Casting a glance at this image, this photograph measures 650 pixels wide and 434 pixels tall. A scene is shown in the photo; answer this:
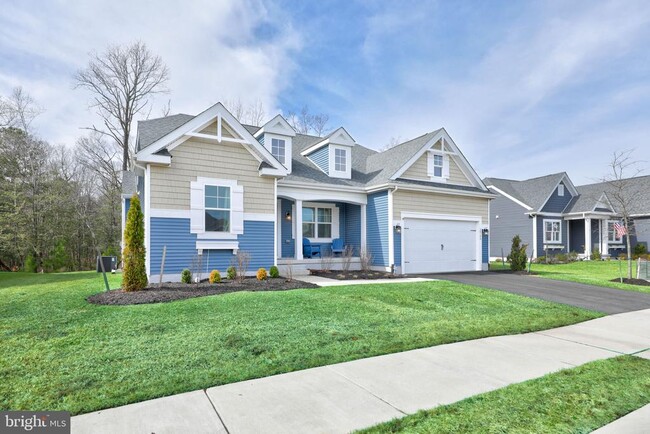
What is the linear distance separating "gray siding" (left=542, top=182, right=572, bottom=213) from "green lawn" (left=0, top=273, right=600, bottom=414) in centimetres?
1847

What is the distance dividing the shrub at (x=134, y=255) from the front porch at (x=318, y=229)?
5.72 metres

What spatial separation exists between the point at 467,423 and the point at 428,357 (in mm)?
1704

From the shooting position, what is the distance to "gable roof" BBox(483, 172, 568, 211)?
23.7 m

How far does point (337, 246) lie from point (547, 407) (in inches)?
483

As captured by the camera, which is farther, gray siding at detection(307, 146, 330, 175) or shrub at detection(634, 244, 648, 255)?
shrub at detection(634, 244, 648, 255)

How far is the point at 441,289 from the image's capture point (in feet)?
31.9

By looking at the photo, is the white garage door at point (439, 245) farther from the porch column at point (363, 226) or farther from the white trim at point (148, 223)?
the white trim at point (148, 223)

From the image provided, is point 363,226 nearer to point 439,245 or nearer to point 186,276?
point 439,245

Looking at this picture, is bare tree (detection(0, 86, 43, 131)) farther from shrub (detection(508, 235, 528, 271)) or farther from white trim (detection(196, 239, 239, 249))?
shrub (detection(508, 235, 528, 271))

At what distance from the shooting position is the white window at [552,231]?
23906 millimetres

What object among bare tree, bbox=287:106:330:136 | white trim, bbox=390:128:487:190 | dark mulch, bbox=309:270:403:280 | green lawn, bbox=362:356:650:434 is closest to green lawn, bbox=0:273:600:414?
green lawn, bbox=362:356:650:434

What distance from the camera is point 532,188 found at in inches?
996

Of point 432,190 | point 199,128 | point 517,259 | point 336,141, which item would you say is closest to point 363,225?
point 432,190

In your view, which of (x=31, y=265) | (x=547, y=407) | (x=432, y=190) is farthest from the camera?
(x=31, y=265)
